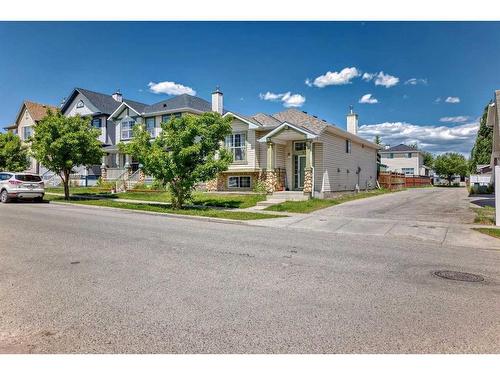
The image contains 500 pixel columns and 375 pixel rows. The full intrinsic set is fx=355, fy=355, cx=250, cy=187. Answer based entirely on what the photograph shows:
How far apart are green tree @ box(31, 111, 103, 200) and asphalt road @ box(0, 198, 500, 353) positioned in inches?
509

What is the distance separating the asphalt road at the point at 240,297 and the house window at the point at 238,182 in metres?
15.5

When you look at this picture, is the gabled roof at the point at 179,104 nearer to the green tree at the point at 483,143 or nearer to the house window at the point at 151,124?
the house window at the point at 151,124

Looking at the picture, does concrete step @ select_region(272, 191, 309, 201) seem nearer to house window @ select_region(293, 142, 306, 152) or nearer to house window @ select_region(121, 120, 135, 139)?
house window @ select_region(293, 142, 306, 152)

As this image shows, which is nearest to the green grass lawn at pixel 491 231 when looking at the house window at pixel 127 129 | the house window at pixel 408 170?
the house window at pixel 127 129

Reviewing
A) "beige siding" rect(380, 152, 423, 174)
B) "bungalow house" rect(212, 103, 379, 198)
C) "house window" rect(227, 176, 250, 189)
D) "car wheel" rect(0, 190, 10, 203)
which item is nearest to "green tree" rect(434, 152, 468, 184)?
"beige siding" rect(380, 152, 423, 174)

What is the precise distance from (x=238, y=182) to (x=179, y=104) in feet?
37.4

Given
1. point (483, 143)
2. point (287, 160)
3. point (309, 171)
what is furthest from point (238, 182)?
point (483, 143)

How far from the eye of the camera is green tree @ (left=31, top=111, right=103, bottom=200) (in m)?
20.6

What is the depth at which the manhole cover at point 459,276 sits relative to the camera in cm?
611

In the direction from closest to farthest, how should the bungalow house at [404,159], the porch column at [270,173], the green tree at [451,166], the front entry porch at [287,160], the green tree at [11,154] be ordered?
the front entry porch at [287,160] → the porch column at [270,173] → the green tree at [11,154] → the green tree at [451,166] → the bungalow house at [404,159]

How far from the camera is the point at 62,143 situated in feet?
67.3

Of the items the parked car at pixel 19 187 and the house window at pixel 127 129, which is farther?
the house window at pixel 127 129

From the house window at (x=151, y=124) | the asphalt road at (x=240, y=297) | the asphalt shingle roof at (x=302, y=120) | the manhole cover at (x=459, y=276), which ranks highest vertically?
the house window at (x=151, y=124)

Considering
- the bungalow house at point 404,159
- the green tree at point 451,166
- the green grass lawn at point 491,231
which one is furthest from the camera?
the bungalow house at point 404,159
